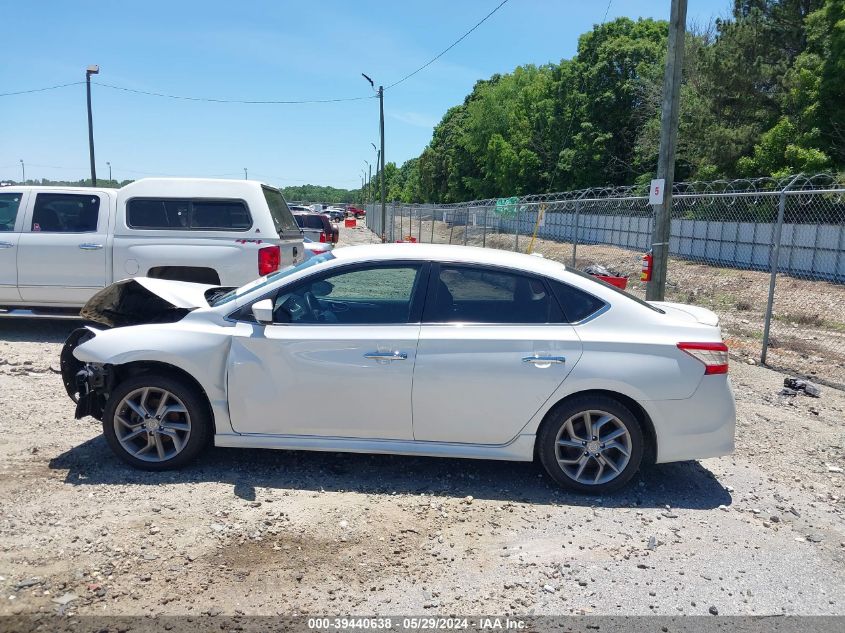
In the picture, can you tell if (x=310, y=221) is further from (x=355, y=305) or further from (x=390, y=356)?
(x=390, y=356)

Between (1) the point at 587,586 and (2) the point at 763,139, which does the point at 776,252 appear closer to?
(1) the point at 587,586

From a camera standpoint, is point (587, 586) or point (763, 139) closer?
point (587, 586)

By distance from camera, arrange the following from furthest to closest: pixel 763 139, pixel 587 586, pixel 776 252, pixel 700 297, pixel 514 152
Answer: pixel 514 152 → pixel 763 139 → pixel 700 297 → pixel 776 252 → pixel 587 586

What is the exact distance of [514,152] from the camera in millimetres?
61188

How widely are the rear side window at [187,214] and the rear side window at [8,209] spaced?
1.48 meters

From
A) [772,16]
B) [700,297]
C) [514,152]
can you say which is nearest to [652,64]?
[772,16]

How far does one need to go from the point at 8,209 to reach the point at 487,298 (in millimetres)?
7283

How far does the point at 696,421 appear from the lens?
4.59 metres

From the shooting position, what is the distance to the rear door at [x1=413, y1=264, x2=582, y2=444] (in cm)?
453

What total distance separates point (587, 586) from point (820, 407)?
4.77 meters

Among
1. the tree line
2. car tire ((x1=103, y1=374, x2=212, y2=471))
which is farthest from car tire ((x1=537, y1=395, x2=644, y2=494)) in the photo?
the tree line

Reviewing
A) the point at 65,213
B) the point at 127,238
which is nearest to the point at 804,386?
the point at 127,238

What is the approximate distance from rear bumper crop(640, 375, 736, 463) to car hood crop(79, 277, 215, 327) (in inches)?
130

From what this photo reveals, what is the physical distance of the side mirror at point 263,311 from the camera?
15.1 feet
